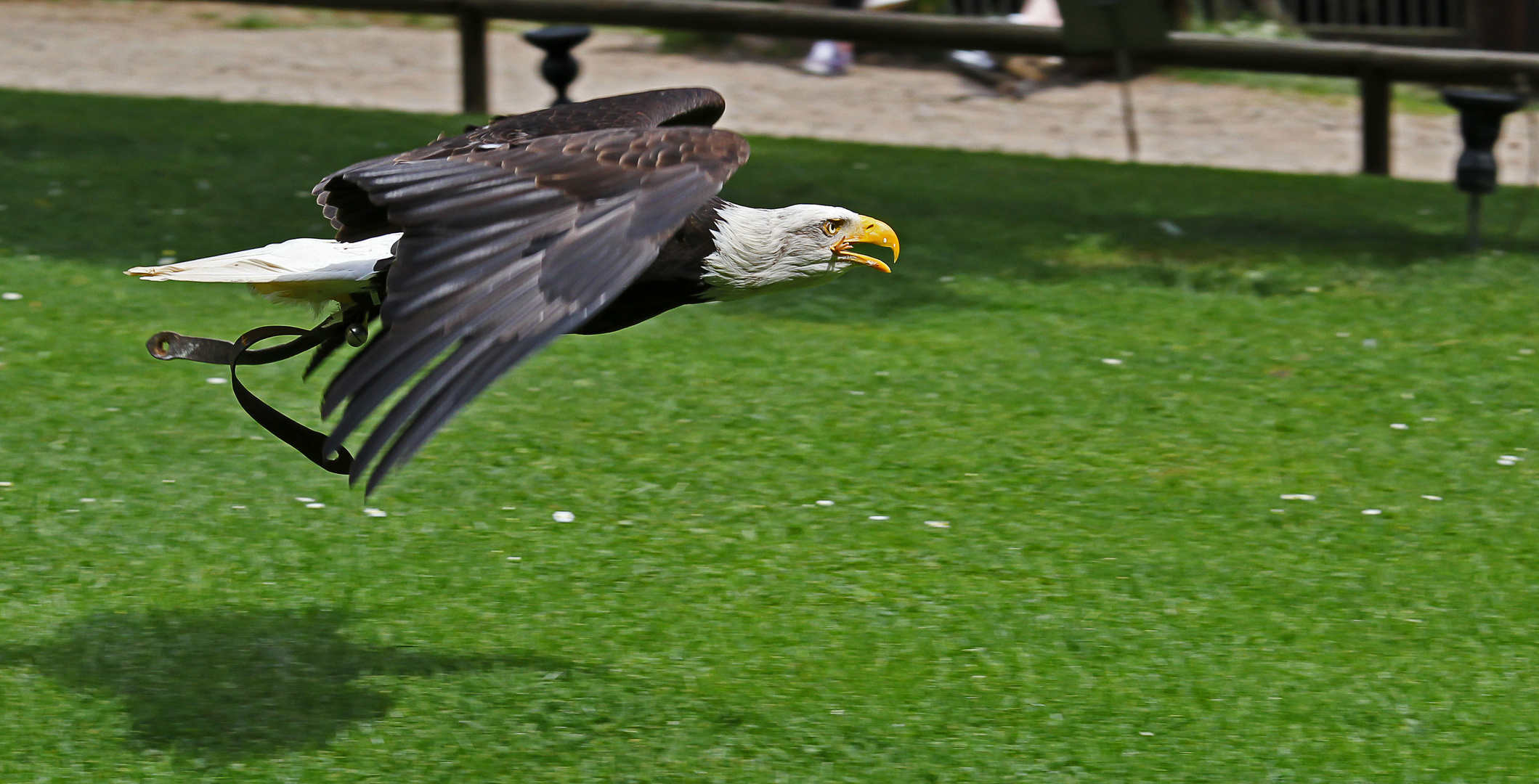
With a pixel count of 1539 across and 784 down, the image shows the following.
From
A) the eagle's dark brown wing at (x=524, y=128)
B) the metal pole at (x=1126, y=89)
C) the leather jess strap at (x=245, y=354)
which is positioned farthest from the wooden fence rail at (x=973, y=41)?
the leather jess strap at (x=245, y=354)

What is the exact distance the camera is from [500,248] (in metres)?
3.50

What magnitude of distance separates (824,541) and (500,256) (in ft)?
7.39

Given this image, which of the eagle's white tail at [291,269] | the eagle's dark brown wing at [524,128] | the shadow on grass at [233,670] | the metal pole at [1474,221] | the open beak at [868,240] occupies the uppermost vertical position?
the eagle's dark brown wing at [524,128]

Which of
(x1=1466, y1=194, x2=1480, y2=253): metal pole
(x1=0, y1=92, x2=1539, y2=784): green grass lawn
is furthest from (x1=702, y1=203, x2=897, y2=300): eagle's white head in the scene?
(x1=1466, y1=194, x2=1480, y2=253): metal pole

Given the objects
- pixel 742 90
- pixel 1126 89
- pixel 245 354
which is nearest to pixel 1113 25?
pixel 1126 89

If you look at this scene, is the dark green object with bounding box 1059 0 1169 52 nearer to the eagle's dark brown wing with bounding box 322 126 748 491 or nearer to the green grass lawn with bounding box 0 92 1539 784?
the green grass lawn with bounding box 0 92 1539 784

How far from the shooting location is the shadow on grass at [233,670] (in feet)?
13.4

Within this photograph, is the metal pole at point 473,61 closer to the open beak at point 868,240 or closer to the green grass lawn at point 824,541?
the green grass lawn at point 824,541

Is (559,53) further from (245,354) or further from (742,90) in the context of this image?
(245,354)

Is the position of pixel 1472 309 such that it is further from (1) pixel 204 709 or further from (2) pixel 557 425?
(1) pixel 204 709

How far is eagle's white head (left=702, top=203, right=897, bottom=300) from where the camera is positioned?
4211 mm

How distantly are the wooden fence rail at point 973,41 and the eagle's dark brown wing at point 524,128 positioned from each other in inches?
265

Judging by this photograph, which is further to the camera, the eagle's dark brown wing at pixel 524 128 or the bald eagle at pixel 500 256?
the eagle's dark brown wing at pixel 524 128

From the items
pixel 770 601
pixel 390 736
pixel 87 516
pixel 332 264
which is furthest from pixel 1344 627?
pixel 87 516
